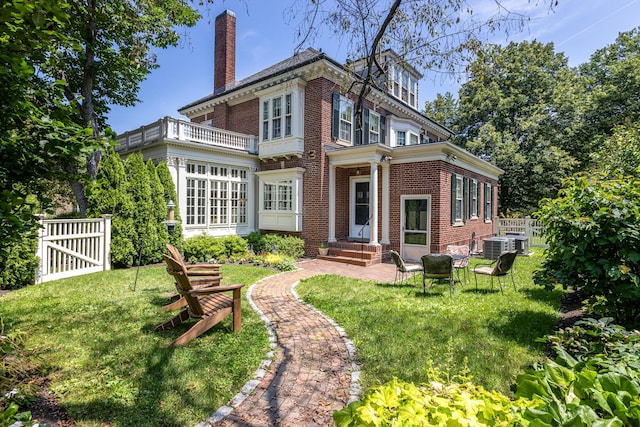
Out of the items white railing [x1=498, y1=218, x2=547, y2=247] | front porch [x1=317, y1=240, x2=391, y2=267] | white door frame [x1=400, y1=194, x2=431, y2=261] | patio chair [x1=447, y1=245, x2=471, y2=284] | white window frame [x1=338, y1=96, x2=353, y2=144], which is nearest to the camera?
patio chair [x1=447, y1=245, x2=471, y2=284]

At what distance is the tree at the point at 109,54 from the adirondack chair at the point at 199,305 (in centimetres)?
852

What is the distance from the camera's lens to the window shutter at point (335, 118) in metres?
12.9

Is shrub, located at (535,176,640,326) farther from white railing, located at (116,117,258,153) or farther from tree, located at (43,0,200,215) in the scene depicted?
white railing, located at (116,117,258,153)

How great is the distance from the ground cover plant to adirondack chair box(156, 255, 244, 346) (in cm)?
15

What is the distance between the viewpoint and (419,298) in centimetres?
683

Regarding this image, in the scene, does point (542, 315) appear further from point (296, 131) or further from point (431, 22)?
point (296, 131)

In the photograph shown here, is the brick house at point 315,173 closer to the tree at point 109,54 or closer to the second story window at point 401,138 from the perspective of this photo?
the second story window at point 401,138

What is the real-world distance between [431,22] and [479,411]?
17.8 ft

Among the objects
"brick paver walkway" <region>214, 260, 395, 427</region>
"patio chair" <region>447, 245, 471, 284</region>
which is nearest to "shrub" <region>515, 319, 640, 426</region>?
"brick paver walkway" <region>214, 260, 395, 427</region>

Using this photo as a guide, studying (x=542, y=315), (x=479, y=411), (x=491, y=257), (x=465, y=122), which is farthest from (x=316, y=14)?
(x=465, y=122)

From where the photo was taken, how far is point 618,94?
22844 millimetres

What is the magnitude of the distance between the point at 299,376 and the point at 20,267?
7946 millimetres

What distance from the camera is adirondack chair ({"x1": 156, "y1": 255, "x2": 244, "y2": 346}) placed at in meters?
4.15

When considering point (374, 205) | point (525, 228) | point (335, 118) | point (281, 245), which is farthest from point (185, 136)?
point (525, 228)
